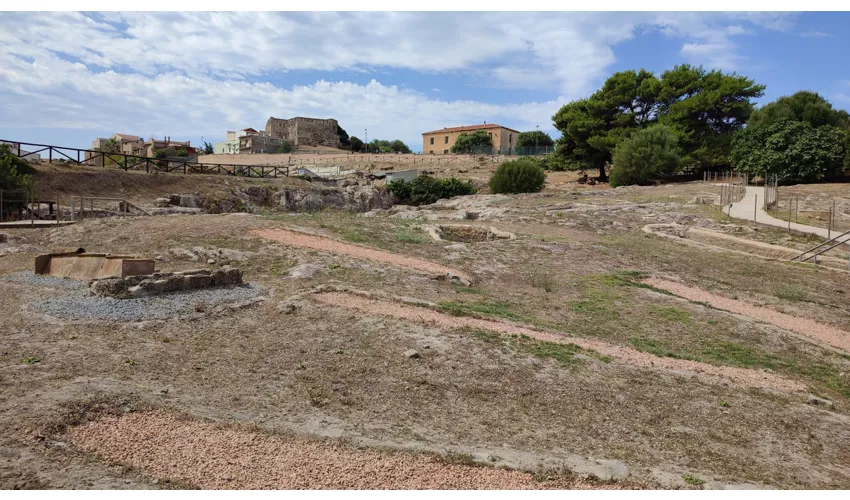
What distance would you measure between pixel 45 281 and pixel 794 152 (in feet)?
138

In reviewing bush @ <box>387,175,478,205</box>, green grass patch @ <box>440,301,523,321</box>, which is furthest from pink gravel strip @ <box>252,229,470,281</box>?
bush @ <box>387,175,478,205</box>

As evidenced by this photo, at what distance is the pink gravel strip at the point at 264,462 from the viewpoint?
3.91 metres

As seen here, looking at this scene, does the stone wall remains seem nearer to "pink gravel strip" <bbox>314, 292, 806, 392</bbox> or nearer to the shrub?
the shrub

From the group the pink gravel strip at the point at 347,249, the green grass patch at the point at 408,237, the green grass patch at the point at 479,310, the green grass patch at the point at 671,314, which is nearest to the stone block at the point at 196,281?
the pink gravel strip at the point at 347,249

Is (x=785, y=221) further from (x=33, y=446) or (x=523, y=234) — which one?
(x=33, y=446)

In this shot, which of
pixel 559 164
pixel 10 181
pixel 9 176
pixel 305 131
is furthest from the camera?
pixel 305 131

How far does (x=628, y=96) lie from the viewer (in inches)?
1994

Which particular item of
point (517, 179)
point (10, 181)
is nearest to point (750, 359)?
point (10, 181)

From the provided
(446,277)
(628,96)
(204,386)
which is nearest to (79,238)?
(446,277)

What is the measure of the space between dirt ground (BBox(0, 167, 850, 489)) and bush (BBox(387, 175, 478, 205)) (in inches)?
1300

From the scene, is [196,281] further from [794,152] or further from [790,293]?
[794,152]

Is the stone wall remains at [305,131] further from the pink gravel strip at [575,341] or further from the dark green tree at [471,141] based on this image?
the pink gravel strip at [575,341]

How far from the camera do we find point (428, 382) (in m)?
6.33

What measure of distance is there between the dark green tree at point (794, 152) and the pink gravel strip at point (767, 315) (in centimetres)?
3030
